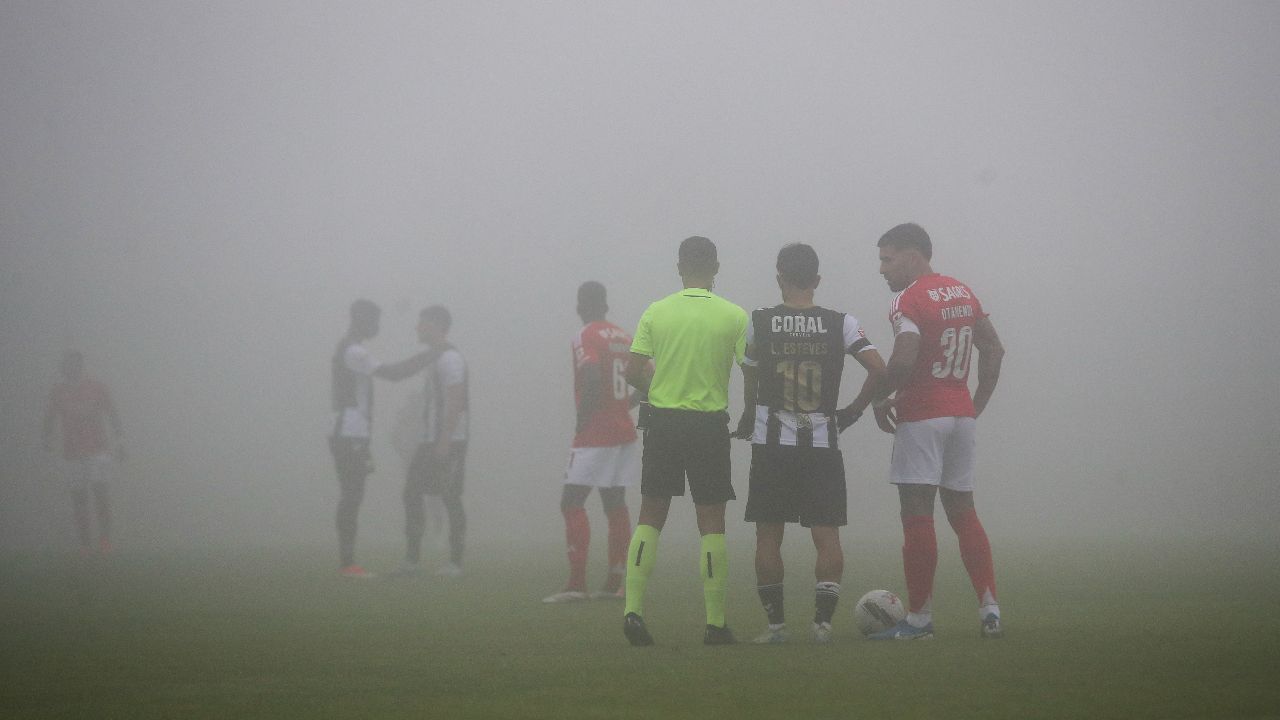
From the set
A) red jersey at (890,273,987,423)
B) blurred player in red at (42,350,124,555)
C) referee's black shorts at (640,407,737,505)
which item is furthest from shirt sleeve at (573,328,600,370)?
blurred player in red at (42,350,124,555)

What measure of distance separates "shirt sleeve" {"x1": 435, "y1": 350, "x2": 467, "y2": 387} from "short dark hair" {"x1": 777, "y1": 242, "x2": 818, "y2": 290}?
501 cm

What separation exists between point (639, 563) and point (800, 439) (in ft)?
2.79

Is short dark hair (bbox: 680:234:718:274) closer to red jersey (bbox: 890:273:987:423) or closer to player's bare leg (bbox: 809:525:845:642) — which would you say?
red jersey (bbox: 890:273:987:423)

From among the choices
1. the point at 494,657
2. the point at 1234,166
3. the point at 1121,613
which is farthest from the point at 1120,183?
the point at 494,657

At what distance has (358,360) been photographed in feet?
33.9

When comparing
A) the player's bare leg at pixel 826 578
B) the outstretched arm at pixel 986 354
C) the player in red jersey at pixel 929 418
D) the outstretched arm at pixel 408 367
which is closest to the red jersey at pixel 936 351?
the player in red jersey at pixel 929 418

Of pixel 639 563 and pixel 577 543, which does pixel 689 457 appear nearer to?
pixel 639 563

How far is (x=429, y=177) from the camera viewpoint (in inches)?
1522

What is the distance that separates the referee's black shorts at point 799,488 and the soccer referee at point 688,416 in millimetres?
167

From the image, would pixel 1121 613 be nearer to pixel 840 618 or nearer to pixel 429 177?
pixel 840 618

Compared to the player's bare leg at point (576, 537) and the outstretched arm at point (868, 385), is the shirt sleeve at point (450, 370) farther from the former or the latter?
the outstretched arm at point (868, 385)

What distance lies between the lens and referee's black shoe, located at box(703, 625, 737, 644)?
5320 millimetres

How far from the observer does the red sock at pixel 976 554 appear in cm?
549

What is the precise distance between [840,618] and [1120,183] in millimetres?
27225
